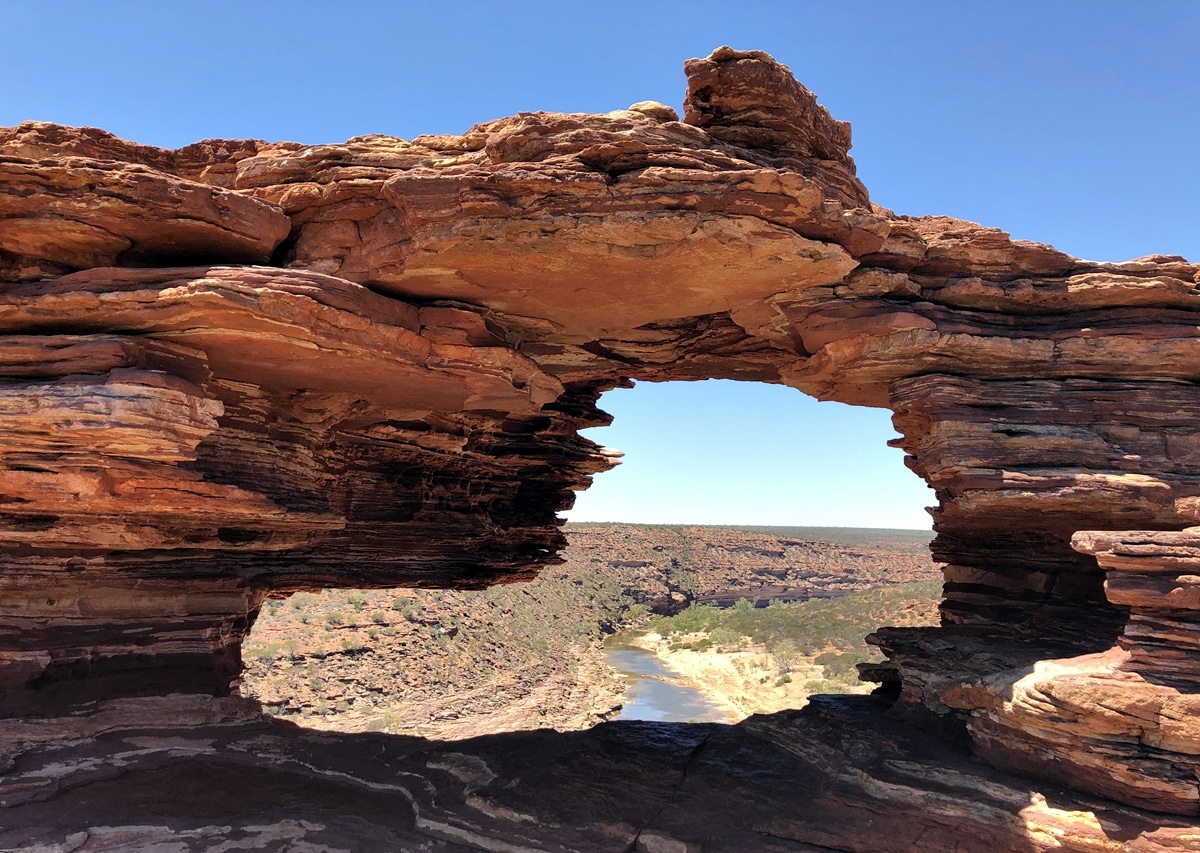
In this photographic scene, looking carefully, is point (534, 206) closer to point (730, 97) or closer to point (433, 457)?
point (730, 97)

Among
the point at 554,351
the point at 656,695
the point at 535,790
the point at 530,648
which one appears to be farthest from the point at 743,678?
the point at 535,790

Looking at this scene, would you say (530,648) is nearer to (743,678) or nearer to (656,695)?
(656,695)

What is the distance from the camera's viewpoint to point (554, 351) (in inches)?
634

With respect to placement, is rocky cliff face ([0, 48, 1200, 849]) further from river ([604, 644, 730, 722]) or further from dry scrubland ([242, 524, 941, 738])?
river ([604, 644, 730, 722])

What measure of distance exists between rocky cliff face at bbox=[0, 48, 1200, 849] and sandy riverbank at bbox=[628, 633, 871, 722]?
59.6 ft

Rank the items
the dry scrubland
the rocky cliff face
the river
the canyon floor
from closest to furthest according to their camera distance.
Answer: the canyon floor → the rocky cliff face → the dry scrubland → the river

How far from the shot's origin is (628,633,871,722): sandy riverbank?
108 ft

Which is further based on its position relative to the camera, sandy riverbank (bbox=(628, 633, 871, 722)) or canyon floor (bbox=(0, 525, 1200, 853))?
sandy riverbank (bbox=(628, 633, 871, 722))

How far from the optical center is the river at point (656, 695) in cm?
3147

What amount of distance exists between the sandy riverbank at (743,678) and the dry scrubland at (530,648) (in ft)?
0.39

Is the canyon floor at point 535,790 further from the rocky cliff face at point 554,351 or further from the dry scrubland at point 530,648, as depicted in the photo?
the dry scrubland at point 530,648

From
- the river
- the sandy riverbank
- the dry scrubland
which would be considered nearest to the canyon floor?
the dry scrubland

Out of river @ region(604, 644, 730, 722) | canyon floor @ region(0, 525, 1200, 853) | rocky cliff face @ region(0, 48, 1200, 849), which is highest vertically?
rocky cliff face @ region(0, 48, 1200, 849)

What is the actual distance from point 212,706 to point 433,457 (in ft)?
22.5
